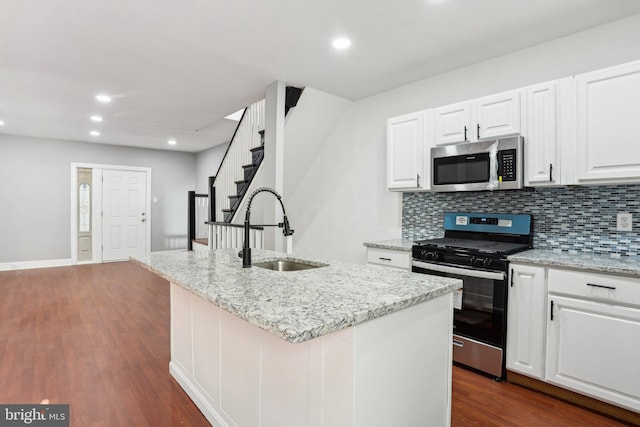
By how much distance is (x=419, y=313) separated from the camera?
4.58 ft

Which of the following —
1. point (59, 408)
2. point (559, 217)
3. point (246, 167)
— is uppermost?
point (246, 167)

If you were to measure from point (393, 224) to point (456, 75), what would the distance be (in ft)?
5.16

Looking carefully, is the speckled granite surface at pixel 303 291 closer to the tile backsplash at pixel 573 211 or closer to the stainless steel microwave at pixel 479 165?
the stainless steel microwave at pixel 479 165

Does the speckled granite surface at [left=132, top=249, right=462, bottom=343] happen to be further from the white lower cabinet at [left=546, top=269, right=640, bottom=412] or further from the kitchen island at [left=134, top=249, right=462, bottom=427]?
the white lower cabinet at [left=546, top=269, right=640, bottom=412]

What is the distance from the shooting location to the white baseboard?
6227mm

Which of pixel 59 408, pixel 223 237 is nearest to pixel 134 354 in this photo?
pixel 59 408

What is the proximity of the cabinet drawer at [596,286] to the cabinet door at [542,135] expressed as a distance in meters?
0.66

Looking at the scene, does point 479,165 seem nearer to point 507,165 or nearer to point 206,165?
point 507,165

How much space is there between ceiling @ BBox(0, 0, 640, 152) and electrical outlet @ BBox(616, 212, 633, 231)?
1336 millimetres

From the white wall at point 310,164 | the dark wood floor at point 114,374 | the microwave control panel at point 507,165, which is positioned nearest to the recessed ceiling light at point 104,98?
the white wall at point 310,164

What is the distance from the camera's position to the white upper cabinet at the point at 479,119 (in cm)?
253

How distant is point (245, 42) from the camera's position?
105 inches

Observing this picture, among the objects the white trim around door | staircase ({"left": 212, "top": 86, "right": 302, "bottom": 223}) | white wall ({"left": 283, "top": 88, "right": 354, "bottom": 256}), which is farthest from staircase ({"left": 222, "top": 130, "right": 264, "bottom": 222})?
the white trim around door

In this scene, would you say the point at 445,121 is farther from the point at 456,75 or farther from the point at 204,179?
the point at 204,179
